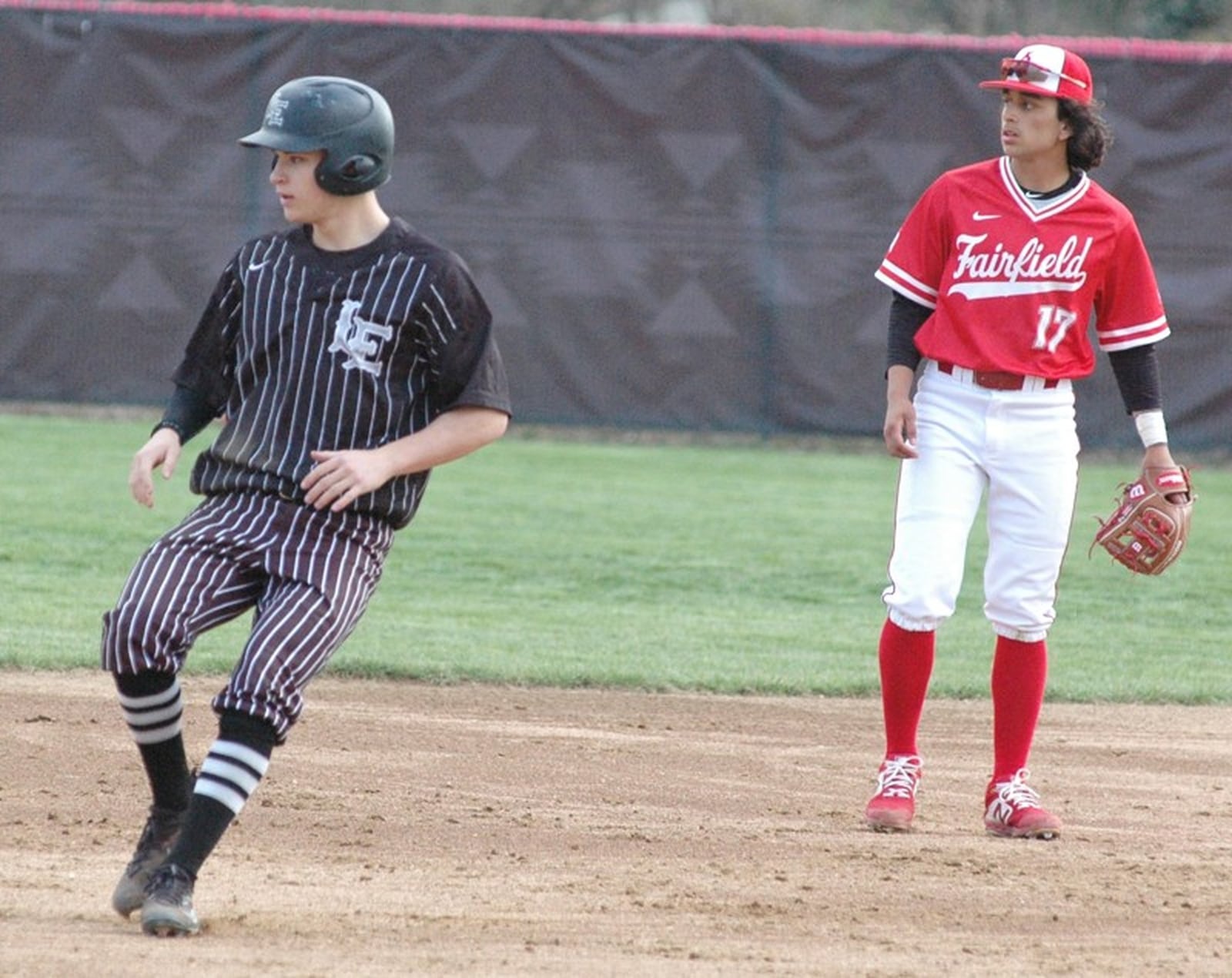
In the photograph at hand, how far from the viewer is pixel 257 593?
11.9ft

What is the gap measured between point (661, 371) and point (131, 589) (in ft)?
30.5

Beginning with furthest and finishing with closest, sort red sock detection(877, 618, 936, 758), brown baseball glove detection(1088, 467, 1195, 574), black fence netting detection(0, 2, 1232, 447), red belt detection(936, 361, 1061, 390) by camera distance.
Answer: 1. black fence netting detection(0, 2, 1232, 447)
2. brown baseball glove detection(1088, 467, 1195, 574)
3. red sock detection(877, 618, 936, 758)
4. red belt detection(936, 361, 1061, 390)

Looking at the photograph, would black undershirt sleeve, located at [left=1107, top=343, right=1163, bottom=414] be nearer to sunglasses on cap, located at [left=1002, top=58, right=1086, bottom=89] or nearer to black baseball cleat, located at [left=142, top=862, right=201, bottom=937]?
sunglasses on cap, located at [left=1002, top=58, right=1086, bottom=89]

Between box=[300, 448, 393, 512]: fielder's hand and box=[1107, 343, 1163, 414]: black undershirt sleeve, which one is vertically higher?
box=[1107, 343, 1163, 414]: black undershirt sleeve

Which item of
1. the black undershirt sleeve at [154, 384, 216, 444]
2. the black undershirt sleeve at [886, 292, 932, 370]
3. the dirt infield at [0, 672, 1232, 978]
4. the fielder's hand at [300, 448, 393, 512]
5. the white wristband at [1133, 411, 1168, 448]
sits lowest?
the dirt infield at [0, 672, 1232, 978]

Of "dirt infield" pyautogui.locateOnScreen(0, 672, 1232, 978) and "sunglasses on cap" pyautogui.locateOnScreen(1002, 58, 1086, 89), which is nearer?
"dirt infield" pyautogui.locateOnScreen(0, 672, 1232, 978)

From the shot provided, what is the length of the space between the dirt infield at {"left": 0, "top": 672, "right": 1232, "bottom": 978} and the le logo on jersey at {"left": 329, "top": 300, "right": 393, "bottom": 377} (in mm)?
1018

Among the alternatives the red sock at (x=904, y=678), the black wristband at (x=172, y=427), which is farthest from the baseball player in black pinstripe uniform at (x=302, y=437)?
the red sock at (x=904, y=678)

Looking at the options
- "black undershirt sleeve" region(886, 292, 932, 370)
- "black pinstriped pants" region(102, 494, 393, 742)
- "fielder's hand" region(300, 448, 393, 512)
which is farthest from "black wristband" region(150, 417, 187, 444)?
"black undershirt sleeve" region(886, 292, 932, 370)

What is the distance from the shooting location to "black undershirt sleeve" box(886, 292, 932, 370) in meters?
4.67

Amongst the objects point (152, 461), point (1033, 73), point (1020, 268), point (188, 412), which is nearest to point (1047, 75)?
point (1033, 73)

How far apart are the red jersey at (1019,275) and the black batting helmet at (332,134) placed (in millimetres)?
1354

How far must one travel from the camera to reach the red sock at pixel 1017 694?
4.68 meters

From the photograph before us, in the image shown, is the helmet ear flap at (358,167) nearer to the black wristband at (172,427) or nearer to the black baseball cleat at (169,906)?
the black wristband at (172,427)
